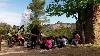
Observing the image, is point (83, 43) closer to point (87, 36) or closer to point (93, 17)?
point (87, 36)

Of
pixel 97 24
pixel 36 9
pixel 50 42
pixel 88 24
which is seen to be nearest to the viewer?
pixel 50 42

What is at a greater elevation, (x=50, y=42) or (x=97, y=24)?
(x=97, y=24)

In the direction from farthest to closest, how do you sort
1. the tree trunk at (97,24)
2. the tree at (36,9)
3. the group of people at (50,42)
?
the tree at (36,9)
the tree trunk at (97,24)
the group of people at (50,42)

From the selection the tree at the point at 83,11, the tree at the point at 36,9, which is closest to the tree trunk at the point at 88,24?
the tree at the point at 83,11

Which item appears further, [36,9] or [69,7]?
[36,9]

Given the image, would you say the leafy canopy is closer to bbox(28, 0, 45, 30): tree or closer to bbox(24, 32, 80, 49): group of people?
bbox(24, 32, 80, 49): group of people

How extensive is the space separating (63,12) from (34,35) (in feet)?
10.3

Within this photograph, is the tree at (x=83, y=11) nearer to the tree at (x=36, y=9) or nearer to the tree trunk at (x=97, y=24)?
the tree trunk at (x=97, y=24)

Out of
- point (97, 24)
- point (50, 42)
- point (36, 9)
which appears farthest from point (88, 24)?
point (36, 9)

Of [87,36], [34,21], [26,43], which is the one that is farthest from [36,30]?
[34,21]

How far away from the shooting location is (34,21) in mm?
57344

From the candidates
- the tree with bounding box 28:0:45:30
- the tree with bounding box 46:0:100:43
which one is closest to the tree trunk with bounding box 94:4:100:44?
the tree with bounding box 46:0:100:43

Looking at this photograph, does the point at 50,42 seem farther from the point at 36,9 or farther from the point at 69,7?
the point at 36,9

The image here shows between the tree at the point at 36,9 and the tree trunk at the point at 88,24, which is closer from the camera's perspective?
the tree trunk at the point at 88,24
